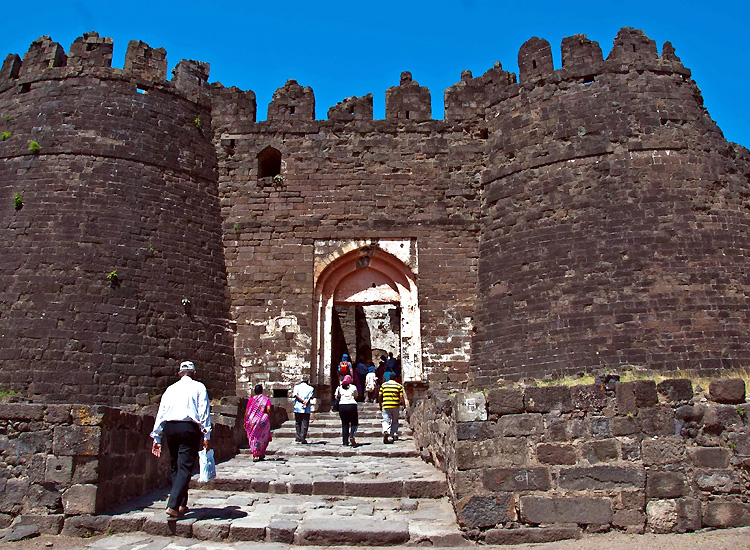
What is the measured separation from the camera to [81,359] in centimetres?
1109

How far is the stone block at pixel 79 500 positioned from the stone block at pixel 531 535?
131 inches

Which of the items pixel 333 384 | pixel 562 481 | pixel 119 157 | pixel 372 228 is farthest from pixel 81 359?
pixel 562 481

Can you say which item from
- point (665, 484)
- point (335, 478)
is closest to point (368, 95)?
point (335, 478)

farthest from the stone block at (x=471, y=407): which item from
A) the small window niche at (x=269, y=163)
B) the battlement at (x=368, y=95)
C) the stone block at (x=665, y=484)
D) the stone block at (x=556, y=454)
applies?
the small window niche at (x=269, y=163)

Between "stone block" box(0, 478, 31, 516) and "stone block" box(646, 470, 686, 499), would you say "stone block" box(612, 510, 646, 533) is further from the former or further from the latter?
"stone block" box(0, 478, 31, 516)

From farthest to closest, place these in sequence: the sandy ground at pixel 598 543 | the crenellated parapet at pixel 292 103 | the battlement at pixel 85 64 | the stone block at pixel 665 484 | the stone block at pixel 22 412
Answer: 1. the crenellated parapet at pixel 292 103
2. the battlement at pixel 85 64
3. the stone block at pixel 22 412
4. the stone block at pixel 665 484
5. the sandy ground at pixel 598 543

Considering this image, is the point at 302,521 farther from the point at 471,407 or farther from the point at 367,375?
the point at 367,375

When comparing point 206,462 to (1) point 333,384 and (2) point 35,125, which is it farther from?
(2) point 35,125

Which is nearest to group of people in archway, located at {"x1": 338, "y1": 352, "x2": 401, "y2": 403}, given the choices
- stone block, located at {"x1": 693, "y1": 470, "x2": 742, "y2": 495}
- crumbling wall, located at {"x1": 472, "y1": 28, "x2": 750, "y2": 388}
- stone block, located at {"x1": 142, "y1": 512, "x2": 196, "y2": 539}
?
crumbling wall, located at {"x1": 472, "y1": 28, "x2": 750, "y2": 388}

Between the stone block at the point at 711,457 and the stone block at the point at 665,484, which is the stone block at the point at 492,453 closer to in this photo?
the stone block at the point at 665,484

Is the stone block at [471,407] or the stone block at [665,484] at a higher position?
the stone block at [471,407]

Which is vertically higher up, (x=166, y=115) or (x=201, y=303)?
(x=166, y=115)

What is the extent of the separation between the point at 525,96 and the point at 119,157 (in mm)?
9238

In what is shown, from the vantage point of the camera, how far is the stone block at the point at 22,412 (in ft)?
17.7
